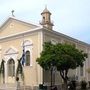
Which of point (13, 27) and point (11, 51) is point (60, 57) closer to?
point (11, 51)

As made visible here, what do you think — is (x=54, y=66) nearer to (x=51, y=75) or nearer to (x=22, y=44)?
A: (x=51, y=75)

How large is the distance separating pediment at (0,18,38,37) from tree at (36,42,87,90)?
6452 mm

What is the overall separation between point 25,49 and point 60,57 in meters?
8.48

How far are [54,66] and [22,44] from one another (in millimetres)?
8052

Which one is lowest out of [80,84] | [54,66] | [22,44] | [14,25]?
[80,84]

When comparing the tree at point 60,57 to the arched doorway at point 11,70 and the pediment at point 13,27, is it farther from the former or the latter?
the arched doorway at point 11,70

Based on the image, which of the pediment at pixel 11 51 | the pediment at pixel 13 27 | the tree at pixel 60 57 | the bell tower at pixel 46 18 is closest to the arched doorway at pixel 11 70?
the pediment at pixel 11 51

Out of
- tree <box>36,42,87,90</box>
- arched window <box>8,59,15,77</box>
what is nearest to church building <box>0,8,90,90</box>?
arched window <box>8,59,15,77</box>

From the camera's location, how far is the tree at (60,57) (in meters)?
35.6

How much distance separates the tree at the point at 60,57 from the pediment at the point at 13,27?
645 centimetres

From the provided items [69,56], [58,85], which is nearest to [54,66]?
[69,56]

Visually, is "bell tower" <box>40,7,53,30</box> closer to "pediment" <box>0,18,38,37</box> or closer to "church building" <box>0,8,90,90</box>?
"church building" <box>0,8,90,90</box>

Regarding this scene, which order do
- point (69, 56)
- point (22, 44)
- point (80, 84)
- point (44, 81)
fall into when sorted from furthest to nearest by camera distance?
point (80, 84)
point (22, 44)
point (44, 81)
point (69, 56)

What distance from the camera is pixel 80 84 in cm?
4716
